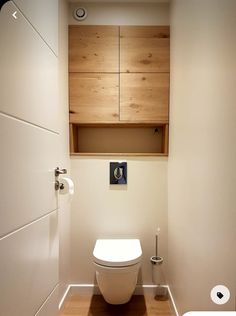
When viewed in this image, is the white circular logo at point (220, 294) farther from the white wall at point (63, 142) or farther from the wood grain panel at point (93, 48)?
the wood grain panel at point (93, 48)

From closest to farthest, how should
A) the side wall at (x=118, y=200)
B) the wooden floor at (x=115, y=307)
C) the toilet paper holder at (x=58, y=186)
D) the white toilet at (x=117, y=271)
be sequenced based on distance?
the toilet paper holder at (x=58, y=186)
the white toilet at (x=117, y=271)
the wooden floor at (x=115, y=307)
the side wall at (x=118, y=200)

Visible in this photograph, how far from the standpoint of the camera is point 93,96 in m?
2.12

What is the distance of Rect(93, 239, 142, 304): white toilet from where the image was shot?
161 cm

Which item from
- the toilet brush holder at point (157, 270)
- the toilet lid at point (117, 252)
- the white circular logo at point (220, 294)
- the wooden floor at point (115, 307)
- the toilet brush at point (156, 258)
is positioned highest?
the white circular logo at point (220, 294)

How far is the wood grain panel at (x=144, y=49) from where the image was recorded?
6.91ft

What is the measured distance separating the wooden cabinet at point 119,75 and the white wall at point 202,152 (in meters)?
0.18

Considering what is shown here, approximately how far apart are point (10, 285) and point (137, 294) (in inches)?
70.6

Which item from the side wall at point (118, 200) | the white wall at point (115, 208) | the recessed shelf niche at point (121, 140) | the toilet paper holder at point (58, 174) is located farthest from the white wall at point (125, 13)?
the toilet paper holder at point (58, 174)

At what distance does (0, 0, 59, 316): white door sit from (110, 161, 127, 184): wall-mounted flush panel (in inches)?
45.3

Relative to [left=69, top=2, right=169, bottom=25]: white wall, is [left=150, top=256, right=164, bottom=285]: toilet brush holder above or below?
below

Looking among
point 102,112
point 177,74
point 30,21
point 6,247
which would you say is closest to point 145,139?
point 102,112

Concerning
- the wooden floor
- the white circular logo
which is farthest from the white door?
the wooden floor

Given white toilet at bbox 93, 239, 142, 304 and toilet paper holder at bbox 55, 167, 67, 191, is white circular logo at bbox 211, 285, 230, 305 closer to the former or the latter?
white toilet at bbox 93, 239, 142, 304

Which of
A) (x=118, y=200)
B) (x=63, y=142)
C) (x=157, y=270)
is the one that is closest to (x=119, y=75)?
(x=63, y=142)
